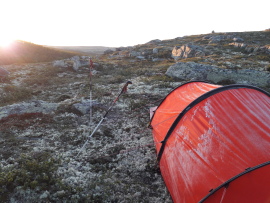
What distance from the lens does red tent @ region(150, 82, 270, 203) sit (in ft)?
14.3

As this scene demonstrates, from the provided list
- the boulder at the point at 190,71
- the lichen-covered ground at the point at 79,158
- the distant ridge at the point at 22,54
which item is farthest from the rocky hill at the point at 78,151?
the distant ridge at the point at 22,54

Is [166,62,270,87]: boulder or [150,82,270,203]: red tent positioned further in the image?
[166,62,270,87]: boulder

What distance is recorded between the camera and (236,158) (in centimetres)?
473

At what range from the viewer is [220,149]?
514 cm

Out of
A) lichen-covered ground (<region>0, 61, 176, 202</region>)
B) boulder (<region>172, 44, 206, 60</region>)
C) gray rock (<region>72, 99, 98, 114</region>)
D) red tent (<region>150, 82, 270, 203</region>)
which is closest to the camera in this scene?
red tent (<region>150, 82, 270, 203</region>)

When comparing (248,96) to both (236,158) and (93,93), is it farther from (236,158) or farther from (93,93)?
(93,93)

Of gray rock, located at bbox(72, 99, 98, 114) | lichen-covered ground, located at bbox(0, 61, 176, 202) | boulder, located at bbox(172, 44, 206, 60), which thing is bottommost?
lichen-covered ground, located at bbox(0, 61, 176, 202)

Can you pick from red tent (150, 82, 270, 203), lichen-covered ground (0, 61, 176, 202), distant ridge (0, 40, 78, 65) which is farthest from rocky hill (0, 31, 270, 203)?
distant ridge (0, 40, 78, 65)

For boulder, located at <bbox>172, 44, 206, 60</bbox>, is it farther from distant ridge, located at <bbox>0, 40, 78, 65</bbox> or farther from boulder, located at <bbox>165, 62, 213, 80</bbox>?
distant ridge, located at <bbox>0, 40, 78, 65</bbox>

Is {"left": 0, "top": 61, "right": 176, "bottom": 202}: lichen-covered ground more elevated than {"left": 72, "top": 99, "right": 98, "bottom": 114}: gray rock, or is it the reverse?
{"left": 72, "top": 99, "right": 98, "bottom": 114}: gray rock

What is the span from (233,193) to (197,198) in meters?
1.02

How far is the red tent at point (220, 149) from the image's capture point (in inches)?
172

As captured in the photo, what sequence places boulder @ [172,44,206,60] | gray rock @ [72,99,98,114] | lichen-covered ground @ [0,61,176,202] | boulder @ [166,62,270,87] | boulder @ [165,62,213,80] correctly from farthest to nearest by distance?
boulder @ [172,44,206,60], boulder @ [165,62,213,80], boulder @ [166,62,270,87], gray rock @ [72,99,98,114], lichen-covered ground @ [0,61,176,202]

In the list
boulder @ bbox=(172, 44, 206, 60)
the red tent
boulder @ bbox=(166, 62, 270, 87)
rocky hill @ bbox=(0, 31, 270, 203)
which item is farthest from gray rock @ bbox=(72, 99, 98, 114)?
boulder @ bbox=(172, 44, 206, 60)
